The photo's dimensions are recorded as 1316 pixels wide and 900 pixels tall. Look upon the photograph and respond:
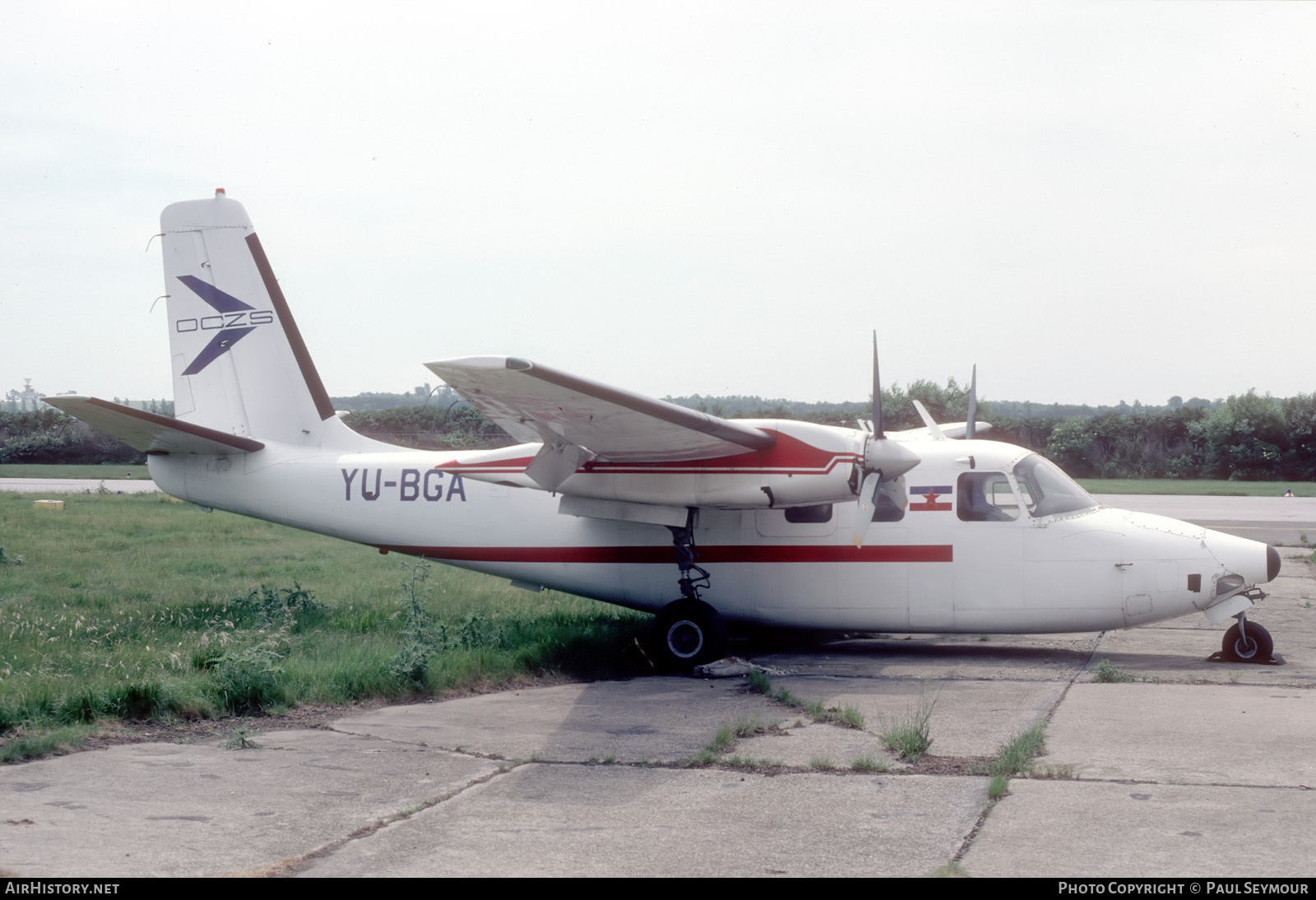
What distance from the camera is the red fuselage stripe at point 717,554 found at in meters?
11.0

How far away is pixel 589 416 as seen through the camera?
9.27 meters

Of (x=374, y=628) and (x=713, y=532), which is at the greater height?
(x=713, y=532)

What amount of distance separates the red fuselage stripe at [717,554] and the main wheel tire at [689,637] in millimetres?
757

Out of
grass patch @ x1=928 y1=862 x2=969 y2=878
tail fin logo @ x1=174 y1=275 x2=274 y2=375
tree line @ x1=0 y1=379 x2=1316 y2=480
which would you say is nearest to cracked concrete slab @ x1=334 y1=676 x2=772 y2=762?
grass patch @ x1=928 y1=862 x2=969 y2=878

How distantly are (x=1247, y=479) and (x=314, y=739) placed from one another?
44230 millimetres

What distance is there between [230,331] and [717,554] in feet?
21.6

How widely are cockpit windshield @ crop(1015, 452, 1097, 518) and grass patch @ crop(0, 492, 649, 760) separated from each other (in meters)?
4.23

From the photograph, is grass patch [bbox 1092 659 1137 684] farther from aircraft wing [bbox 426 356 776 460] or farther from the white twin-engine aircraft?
aircraft wing [bbox 426 356 776 460]

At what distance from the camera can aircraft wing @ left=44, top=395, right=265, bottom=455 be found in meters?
10.0

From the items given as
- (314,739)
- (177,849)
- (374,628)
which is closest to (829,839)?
(177,849)

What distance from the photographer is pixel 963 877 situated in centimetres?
457

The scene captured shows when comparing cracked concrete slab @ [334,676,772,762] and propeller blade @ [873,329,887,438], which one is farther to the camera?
propeller blade @ [873,329,887,438]

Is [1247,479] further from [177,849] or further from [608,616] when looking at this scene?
[177,849]
